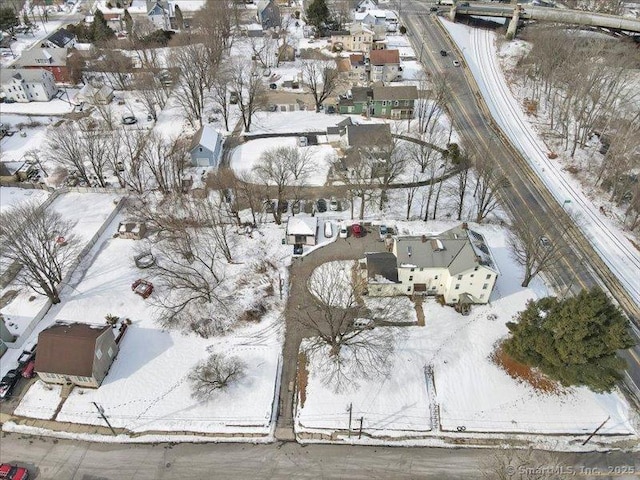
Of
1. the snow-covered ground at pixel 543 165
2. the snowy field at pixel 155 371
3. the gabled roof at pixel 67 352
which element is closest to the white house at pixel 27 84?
the snowy field at pixel 155 371

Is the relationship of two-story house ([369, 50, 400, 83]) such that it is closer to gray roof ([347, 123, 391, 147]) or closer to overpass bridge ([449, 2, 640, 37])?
gray roof ([347, 123, 391, 147])

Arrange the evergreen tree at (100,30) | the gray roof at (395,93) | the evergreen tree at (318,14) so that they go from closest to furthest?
the gray roof at (395,93), the evergreen tree at (100,30), the evergreen tree at (318,14)

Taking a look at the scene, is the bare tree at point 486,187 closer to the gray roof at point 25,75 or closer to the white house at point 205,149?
the white house at point 205,149

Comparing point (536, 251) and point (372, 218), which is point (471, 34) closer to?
point (372, 218)

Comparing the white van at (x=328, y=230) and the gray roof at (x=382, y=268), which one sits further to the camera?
the white van at (x=328, y=230)

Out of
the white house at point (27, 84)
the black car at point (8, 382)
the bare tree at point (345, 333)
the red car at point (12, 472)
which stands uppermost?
the white house at point (27, 84)

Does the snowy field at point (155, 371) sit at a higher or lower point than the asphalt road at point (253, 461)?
higher

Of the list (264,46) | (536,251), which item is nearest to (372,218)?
(536,251)
